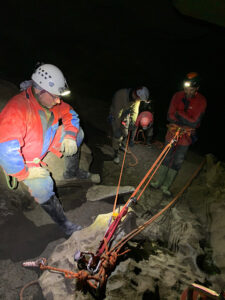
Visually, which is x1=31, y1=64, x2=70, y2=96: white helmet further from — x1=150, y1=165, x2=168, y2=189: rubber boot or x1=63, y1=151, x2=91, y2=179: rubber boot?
x1=150, y1=165, x2=168, y2=189: rubber boot

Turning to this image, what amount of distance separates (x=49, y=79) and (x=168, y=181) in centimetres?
349

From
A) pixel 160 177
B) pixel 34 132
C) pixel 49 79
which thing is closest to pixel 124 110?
pixel 160 177

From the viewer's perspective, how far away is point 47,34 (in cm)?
1812

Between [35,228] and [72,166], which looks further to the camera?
[72,166]

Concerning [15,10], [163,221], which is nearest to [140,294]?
[163,221]

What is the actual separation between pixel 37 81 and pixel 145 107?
13.9 feet

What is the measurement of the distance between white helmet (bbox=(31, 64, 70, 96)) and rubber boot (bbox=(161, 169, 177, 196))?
10.3 feet

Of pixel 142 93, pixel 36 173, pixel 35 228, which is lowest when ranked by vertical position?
pixel 35 228

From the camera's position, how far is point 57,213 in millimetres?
2980

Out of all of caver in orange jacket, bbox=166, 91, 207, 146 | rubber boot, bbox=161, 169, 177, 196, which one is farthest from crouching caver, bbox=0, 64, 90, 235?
rubber boot, bbox=161, 169, 177, 196

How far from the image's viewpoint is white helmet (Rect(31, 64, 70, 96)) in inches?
109

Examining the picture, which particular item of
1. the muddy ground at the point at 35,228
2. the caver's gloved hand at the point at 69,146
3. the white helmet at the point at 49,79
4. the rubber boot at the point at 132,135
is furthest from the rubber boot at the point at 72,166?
the rubber boot at the point at 132,135

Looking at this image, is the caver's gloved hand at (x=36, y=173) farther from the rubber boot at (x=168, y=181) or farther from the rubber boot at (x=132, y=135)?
the rubber boot at (x=132, y=135)

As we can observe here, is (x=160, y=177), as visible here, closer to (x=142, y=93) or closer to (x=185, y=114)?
(x=185, y=114)
